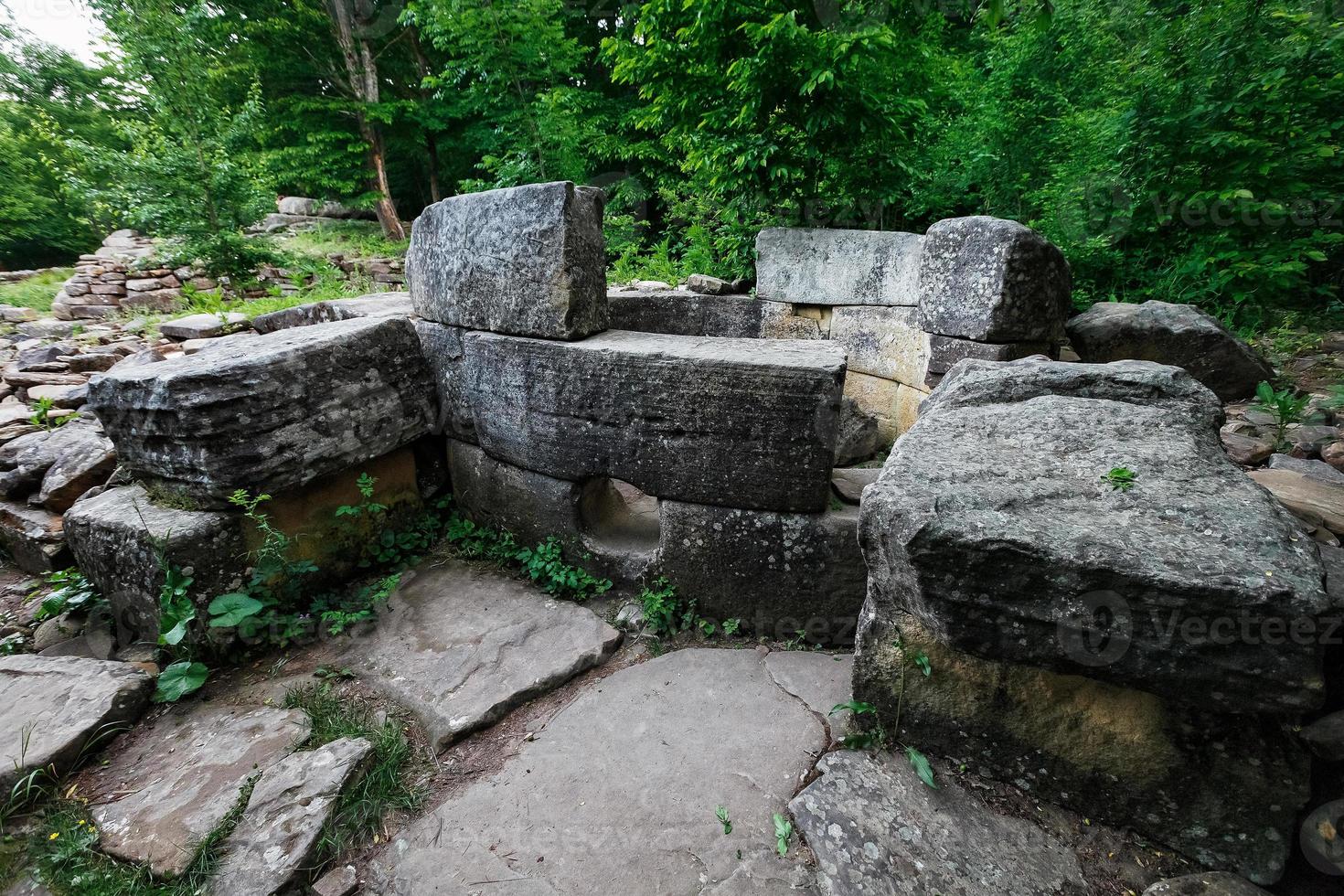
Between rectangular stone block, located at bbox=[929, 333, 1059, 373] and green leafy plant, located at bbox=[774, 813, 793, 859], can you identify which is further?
rectangular stone block, located at bbox=[929, 333, 1059, 373]

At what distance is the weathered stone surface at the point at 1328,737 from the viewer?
1.25 m

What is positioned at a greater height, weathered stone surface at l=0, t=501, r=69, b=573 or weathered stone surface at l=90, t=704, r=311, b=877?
weathered stone surface at l=0, t=501, r=69, b=573

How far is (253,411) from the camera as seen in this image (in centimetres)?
234

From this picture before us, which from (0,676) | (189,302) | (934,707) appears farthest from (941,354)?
(189,302)

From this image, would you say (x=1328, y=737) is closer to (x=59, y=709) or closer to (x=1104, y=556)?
(x=1104, y=556)

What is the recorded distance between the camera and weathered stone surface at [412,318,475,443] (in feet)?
9.97

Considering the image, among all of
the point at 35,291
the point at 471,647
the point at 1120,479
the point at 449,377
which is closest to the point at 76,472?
the point at 449,377

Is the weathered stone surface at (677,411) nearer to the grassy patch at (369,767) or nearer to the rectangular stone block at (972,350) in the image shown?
the rectangular stone block at (972,350)

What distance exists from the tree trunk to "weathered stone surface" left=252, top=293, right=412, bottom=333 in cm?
871

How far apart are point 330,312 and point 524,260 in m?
1.73

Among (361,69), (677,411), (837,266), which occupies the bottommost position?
(677,411)

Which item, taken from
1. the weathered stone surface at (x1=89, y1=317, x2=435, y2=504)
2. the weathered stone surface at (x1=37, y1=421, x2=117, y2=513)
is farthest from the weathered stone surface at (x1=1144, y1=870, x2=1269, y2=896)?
the weathered stone surface at (x1=37, y1=421, x2=117, y2=513)

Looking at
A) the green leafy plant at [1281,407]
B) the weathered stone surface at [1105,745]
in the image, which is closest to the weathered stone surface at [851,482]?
the weathered stone surface at [1105,745]

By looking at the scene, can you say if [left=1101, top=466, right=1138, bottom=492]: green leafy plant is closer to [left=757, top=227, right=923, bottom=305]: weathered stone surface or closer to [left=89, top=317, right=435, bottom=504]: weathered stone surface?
[left=757, top=227, right=923, bottom=305]: weathered stone surface
